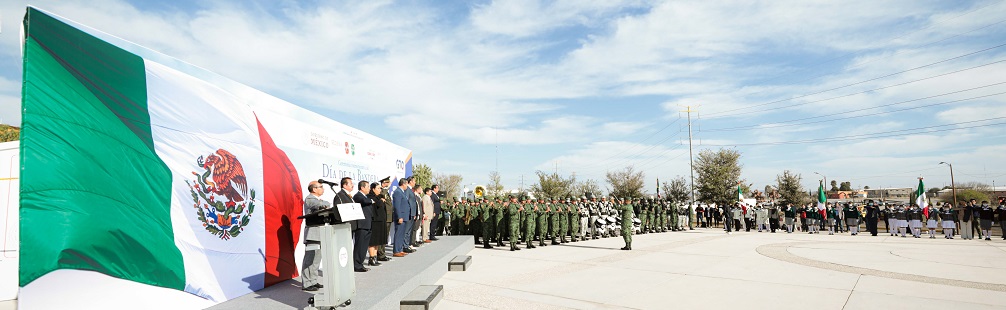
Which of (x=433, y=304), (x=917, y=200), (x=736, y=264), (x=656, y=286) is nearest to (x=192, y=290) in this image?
(x=433, y=304)

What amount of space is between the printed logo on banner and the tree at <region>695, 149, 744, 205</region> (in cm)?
3695

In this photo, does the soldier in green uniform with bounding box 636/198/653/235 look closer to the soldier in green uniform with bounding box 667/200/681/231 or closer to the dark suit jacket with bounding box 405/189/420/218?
the soldier in green uniform with bounding box 667/200/681/231

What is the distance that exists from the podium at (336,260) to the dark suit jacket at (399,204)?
4593 mm

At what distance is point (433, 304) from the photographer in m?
6.73

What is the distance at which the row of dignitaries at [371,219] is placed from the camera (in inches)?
270

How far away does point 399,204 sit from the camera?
426 inches

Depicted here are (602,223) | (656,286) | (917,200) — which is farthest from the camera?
(917,200)

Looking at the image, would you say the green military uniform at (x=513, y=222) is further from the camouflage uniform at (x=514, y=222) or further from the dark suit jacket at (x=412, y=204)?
the dark suit jacket at (x=412, y=204)

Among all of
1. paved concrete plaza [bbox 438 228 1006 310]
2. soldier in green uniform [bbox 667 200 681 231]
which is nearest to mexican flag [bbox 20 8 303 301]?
paved concrete plaza [bbox 438 228 1006 310]

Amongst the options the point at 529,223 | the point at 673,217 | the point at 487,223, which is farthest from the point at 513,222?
the point at 673,217

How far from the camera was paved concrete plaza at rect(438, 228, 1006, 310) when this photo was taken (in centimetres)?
724

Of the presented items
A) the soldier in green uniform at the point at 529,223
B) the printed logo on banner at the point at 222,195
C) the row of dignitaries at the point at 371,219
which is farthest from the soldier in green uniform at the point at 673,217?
the printed logo on banner at the point at 222,195

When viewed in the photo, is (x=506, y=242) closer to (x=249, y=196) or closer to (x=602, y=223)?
(x=602, y=223)

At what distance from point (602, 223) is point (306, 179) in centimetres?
1422
